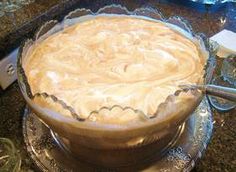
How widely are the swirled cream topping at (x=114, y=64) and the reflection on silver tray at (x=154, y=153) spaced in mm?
152

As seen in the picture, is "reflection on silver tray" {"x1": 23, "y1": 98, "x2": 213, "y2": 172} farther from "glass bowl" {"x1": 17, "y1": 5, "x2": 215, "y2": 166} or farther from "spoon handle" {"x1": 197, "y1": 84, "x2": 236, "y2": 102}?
"spoon handle" {"x1": 197, "y1": 84, "x2": 236, "y2": 102}

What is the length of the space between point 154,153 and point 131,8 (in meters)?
0.67

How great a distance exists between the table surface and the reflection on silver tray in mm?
27

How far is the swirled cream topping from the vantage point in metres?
0.63

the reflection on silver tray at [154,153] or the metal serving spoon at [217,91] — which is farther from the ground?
the metal serving spoon at [217,91]

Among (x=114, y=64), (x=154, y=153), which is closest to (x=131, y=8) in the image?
(x=114, y=64)

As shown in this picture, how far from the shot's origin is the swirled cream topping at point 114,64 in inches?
24.8

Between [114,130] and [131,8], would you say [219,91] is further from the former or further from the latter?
[131,8]

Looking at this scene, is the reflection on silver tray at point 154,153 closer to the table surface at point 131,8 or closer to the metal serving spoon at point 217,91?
the table surface at point 131,8

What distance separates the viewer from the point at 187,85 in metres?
0.64

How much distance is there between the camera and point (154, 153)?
0.71 metres

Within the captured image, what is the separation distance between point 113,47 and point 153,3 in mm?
525

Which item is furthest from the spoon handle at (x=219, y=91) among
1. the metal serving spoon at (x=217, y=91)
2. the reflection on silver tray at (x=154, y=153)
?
the reflection on silver tray at (x=154, y=153)

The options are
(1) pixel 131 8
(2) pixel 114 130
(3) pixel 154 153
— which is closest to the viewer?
(2) pixel 114 130
